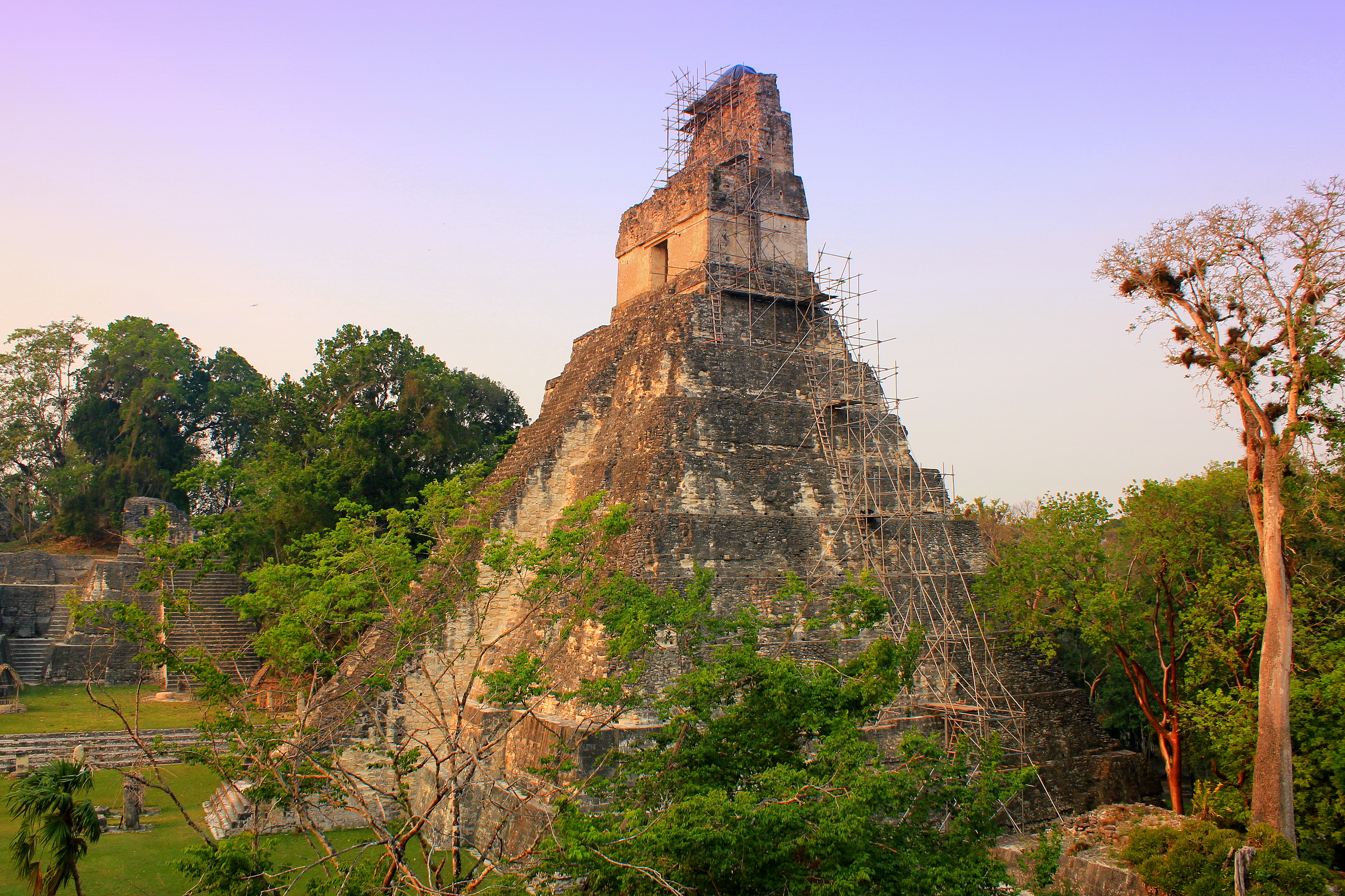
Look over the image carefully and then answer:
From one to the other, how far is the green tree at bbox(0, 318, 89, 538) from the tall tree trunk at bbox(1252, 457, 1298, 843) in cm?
3743

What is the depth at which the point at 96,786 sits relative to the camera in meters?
14.1

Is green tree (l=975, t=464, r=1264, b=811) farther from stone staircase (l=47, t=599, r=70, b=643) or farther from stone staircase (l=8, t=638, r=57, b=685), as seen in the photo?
stone staircase (l=47, t=599, r=70, b=643)

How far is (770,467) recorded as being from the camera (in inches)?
532

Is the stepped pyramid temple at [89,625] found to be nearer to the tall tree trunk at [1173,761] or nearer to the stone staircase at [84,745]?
the stone staircase at [84,745]

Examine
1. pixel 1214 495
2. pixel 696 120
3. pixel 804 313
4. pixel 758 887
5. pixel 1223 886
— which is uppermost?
pixel 696 120

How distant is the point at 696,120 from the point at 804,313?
17.3ft

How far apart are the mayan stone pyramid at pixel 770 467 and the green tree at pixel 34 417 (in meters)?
28.5

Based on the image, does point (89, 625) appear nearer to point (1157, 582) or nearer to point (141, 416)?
point (141, 416)

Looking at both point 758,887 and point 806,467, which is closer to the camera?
point 758,887

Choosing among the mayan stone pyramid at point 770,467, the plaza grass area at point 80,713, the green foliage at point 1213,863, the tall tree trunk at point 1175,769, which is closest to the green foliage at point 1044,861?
the green foliage at point 1213,863

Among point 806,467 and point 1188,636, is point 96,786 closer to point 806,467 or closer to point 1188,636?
point 806,467

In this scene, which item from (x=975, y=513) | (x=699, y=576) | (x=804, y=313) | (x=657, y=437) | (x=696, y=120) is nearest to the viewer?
(x=699, y=576)

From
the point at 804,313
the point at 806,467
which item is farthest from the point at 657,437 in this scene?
the point at 804,313

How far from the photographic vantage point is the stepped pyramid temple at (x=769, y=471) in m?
12.4
